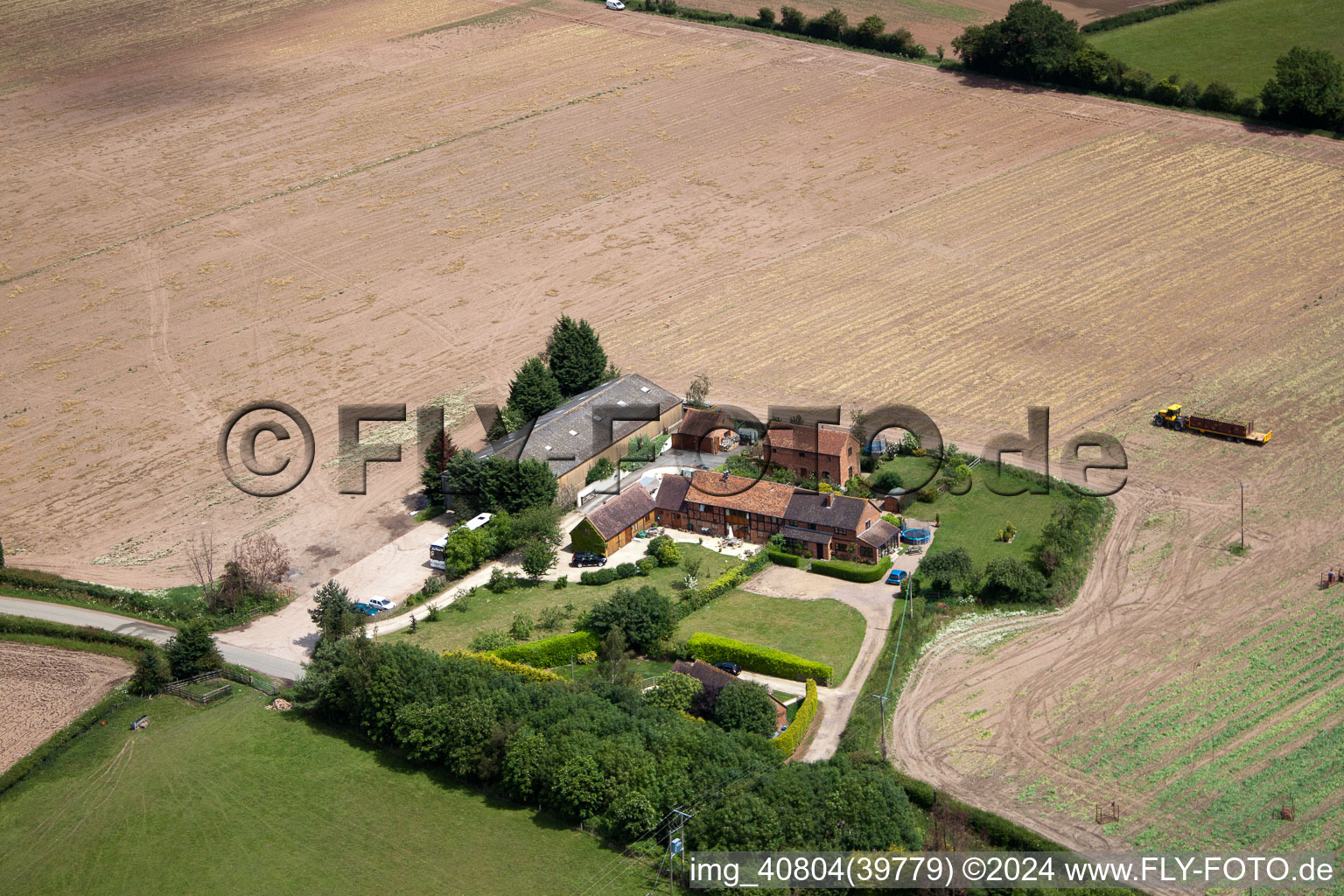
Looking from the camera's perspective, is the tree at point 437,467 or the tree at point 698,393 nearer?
the tree at point 437,467

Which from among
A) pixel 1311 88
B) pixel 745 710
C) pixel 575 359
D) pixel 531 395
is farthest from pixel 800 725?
pixel 1311 88

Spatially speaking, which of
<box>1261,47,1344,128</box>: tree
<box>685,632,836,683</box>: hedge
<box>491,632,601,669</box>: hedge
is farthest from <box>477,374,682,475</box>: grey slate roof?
<box>1261,47,1344,128</box>: tree

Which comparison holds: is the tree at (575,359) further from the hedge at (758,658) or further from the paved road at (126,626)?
the paved road at (126,626)

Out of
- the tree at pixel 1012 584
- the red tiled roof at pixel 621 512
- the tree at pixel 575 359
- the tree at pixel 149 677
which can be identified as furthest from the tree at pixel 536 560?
the tree at pixel 1012 584

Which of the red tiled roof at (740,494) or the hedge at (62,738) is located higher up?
the red tiled roof at (740,494)

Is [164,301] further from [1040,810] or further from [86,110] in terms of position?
[1040,810]

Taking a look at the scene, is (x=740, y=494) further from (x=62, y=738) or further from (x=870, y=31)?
(x=870, y=31)
